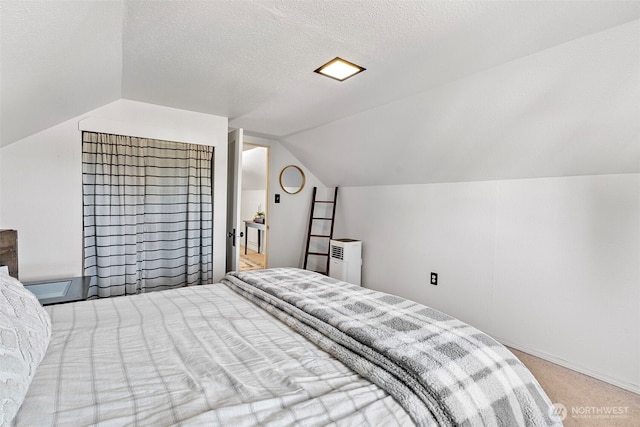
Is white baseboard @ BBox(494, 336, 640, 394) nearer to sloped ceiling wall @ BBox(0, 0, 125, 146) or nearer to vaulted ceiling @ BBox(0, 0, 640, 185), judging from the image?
vaulted ceiling @ BBox(0, 0, 640, 185)

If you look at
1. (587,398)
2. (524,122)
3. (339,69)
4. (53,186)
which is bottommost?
(587,398)

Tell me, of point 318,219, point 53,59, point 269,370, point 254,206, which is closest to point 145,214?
point 53,59

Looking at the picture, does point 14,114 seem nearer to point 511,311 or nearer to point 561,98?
point 561,98

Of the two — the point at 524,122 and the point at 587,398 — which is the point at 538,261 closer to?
the point at 587,398

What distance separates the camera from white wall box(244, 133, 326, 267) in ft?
15.0

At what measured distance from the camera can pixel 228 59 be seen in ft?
6.57

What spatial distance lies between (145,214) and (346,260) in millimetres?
2300

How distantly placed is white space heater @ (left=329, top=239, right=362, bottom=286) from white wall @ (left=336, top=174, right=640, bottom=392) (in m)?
0.56

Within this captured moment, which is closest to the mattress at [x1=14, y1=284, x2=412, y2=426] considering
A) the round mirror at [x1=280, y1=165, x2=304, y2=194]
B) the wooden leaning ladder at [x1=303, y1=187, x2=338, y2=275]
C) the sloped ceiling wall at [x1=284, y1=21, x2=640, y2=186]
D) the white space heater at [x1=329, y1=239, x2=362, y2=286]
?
the sloped ceiling wall at [x1=284, y1=21, x2=640, y2=186]

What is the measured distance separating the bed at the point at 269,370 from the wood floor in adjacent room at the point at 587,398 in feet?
3.76

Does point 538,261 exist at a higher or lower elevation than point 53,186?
lower

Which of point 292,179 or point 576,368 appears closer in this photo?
point 576,368

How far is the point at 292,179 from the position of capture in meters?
4.63

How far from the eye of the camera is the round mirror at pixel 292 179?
4594 mm
